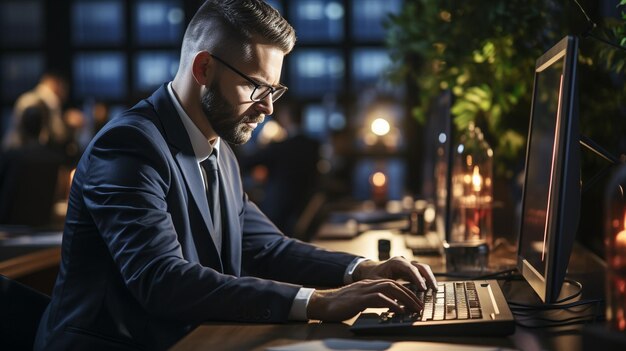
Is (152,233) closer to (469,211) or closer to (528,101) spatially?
(469,211)

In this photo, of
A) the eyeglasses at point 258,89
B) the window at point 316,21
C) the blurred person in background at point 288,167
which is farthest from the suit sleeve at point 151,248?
the window at point 316,21

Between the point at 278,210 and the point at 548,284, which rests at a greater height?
the point at 548,284

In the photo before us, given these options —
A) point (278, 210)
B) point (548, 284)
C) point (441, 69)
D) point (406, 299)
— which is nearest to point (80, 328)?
point (406, 299)

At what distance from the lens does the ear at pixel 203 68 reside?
1944 mm

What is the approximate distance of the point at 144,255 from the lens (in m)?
1.62

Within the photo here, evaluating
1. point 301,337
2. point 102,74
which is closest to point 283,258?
point 301,337

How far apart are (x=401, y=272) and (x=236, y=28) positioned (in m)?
0.65

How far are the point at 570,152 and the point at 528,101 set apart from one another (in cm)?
138

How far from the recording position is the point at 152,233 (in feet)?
5.38

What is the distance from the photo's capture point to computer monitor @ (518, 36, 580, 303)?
1440mm

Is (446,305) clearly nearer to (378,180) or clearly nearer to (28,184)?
(378,180)

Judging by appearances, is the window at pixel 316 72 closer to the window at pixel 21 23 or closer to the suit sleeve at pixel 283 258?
the window at pixel 21 23

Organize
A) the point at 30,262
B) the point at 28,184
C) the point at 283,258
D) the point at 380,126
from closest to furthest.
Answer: the point at 283,258
the point at 30,262
the point at 28,184
the point at 380,126

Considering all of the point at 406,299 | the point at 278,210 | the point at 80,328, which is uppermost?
the point at 406,299
